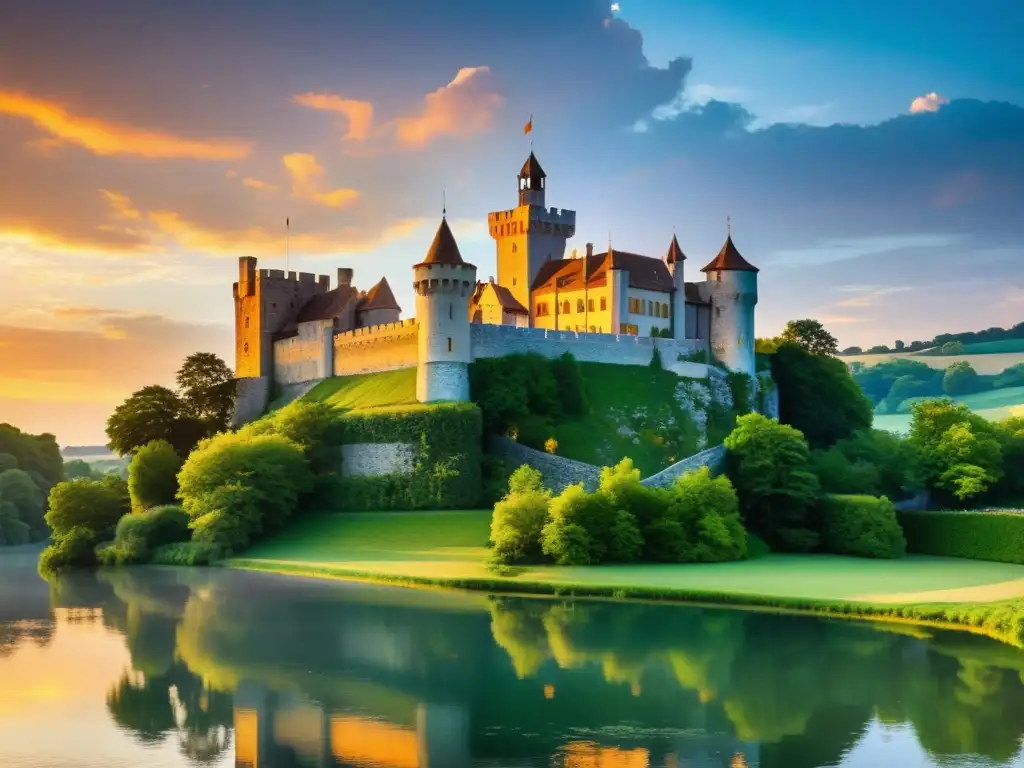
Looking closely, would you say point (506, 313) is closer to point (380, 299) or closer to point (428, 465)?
point (380, 299)

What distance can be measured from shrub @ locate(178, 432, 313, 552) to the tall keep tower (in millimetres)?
20312

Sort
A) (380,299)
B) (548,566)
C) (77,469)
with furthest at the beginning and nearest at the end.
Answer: (77,469), (380,299), (548,566)

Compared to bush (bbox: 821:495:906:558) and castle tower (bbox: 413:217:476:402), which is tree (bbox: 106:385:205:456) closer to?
castle tower (bbox: 413:217:476:402)

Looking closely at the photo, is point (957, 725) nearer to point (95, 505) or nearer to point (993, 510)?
point (993, 510)

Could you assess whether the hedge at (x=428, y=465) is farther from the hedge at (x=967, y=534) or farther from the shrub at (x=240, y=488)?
the hedge at (x=967, y=534)

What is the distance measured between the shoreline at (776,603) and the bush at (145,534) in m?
12.1

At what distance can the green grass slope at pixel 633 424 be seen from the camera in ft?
197

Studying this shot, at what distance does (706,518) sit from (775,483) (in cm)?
769

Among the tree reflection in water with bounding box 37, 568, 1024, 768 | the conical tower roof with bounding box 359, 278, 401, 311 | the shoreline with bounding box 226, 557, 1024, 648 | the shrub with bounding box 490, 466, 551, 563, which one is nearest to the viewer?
the tree reflection in water with bounding box 37, 568, 1024, 768

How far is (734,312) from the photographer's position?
69.1 meters

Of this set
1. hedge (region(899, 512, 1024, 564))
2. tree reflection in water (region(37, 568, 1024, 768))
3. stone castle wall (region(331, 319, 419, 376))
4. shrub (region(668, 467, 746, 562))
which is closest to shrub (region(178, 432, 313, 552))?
stone castle wall (region(331, 319, 419, 376))

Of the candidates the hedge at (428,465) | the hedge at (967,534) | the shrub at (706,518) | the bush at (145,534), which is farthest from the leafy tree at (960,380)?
the bush at (145,534)

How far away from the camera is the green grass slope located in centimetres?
5994

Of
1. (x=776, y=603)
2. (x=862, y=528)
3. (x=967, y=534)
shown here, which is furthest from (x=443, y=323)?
(x=776, y=603)
